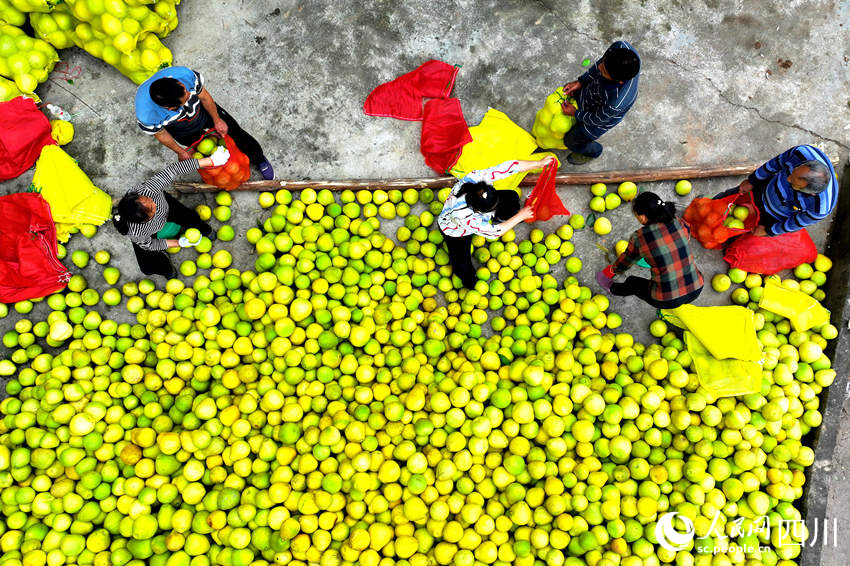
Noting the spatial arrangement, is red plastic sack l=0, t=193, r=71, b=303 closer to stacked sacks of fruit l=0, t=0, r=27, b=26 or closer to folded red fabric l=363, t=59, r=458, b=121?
stacked sacks of fruit l=0, t=0, r=27, b=26

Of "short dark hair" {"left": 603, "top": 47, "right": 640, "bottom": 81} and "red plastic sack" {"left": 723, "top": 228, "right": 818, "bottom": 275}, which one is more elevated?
"short dark hair" {"left": 603, "top": 47, "right": 640, "bottom": 81}

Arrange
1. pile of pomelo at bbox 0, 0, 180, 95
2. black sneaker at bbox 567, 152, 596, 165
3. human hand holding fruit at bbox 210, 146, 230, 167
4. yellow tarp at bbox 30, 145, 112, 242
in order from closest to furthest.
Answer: human hand holding fruit at bbox 210, 146, 230, 167 → pile of pomelo at bbox 0, 0, 180, 95 → yellow tarp at bbox 30, 145, 112, 242 → black sneaker at bbox 567, 152, 596, 165

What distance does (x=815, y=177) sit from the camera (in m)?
3.56

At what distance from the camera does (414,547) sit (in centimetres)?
347

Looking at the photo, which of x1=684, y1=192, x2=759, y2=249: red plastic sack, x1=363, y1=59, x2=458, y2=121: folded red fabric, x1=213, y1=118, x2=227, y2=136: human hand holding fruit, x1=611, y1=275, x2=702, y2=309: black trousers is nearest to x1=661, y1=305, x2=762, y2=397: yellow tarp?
x1=611, y1=275, x2=702, y2=309: black trousers

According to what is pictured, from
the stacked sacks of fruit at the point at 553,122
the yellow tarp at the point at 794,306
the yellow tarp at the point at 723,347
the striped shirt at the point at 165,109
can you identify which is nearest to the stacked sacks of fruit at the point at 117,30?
the striped shirt at the point at 165,109

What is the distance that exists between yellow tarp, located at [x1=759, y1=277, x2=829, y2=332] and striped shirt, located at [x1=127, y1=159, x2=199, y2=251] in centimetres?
528

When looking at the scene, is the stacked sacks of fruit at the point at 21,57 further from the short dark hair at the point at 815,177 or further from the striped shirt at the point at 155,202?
the short dark hair at the point at 815,177

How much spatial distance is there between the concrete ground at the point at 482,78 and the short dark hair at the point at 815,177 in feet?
3.82

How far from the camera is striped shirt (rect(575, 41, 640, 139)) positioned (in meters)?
3.83

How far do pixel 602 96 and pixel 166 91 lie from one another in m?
3.43

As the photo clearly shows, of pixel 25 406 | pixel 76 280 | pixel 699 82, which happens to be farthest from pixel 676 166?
pixel 25 406

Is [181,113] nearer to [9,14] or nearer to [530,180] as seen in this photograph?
[9,14]

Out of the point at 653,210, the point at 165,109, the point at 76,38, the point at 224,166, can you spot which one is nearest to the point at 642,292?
the point at 653,210
